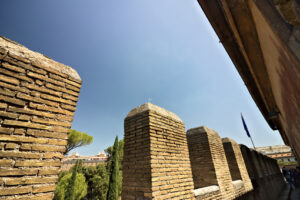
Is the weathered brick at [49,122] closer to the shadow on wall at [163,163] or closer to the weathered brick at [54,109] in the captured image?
the weathered brick at [54,109]

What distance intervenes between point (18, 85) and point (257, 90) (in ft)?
13.7

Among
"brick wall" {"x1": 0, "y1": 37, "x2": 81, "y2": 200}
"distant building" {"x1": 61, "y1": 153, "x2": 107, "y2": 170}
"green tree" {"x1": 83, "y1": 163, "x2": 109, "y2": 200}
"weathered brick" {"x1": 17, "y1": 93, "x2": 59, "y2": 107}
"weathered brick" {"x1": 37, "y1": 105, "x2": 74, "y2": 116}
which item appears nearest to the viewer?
"brick wall" {"x1": 0, "y1": 37, "x2": 81, "y2": 200}

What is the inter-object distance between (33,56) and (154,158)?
2578 mm

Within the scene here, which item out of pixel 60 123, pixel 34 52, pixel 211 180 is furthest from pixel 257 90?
pixel 34 52

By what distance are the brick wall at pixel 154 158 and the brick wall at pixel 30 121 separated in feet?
4.90

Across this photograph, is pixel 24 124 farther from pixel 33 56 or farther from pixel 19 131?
pixel 33 56

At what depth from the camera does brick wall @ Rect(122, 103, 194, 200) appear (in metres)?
2.63

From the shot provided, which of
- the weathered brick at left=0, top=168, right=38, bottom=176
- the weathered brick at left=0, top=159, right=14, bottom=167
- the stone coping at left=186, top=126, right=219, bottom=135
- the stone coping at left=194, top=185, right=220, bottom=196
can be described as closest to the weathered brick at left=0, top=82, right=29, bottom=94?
the weathered brick at left=0, top=159, right=14, bottom=167

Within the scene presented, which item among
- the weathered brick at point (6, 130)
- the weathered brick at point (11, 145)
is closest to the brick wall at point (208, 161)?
the weathered brick at point (11, 145)

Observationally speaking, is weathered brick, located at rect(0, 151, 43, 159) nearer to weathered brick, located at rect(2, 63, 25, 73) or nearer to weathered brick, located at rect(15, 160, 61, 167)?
weathered brick, located at rect(15, 160, 61, 167)

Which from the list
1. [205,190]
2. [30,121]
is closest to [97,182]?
[205,190]

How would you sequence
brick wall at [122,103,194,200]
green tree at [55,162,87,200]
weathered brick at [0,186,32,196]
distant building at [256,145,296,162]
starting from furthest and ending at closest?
distant building at [256,145,296,162] < green tree at [55,162,87,200] < brick wall at [122,103,194,200] < weathered brick at [0,186,32,196]

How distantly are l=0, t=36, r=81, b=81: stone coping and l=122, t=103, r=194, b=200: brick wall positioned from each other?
162 cm

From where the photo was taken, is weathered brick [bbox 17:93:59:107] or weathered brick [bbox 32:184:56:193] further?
weathered brick [bbox 17:93:59:107]
